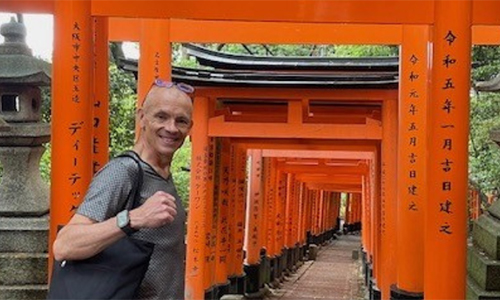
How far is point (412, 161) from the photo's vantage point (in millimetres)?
7457

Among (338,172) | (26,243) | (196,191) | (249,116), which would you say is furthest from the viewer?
(338,172)

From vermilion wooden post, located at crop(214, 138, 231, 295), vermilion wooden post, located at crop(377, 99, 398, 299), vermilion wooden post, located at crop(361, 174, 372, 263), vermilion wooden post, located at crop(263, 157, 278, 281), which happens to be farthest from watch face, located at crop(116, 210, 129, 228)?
vermilion wooden post, located at crop(361, 174, 372, 263)

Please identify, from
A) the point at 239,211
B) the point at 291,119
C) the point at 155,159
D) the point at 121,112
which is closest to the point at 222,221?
the point at 239,211

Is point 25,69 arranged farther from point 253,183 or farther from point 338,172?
point 338,172

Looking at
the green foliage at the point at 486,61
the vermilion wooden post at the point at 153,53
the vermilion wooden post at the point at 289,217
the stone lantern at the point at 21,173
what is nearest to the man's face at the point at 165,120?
the stone lantern at the point at 21,173

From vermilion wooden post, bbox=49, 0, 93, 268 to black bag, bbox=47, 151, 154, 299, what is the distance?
260 centimetres

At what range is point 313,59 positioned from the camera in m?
11.8

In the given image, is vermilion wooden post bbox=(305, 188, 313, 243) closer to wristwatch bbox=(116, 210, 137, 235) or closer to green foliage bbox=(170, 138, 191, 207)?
green foliage bbox=(170, 138, 191, 207)

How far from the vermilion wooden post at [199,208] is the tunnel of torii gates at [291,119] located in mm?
16

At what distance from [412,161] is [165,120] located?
5.33 m

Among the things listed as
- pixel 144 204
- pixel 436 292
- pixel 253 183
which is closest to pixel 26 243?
pixel 436 292

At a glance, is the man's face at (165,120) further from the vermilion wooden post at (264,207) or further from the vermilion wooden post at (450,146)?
the vermilion wooden post at (264,207)

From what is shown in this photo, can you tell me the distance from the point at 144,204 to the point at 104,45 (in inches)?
144

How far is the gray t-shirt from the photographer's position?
7.39 feet
